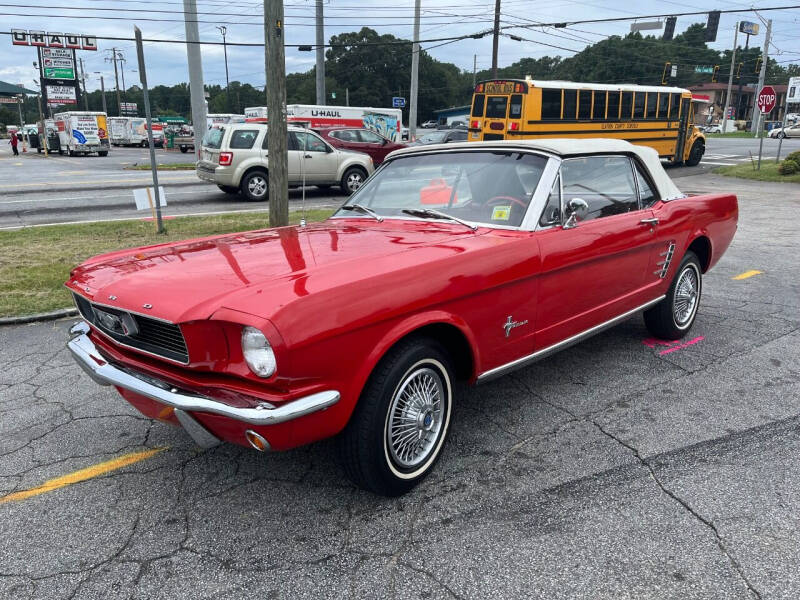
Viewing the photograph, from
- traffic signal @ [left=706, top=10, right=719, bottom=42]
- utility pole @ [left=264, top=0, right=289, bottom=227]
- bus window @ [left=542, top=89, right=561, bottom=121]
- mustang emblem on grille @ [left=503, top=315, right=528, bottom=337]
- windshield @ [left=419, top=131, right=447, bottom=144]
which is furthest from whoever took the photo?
traffic signal @ [left=706, top=10, right=719, bottom=42]

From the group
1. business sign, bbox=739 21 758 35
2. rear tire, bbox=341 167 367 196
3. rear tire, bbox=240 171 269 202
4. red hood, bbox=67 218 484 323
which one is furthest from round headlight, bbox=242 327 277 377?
business sign, bbox=739 21 758 35

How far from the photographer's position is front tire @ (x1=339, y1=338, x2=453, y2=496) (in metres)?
2.65

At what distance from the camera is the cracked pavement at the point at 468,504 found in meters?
2.37

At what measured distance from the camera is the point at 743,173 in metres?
20.6

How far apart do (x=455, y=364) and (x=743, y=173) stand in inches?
838

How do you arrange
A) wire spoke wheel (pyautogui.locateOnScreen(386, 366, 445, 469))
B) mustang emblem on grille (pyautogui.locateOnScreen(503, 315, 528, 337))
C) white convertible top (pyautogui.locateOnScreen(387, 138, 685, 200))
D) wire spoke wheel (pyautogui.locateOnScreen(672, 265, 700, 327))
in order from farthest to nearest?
1. wire spoke wheel (pyautogui.locateOnScreen(672, 265, 700, 327))
2. white convertible top (pyautogui.locateOnScreen(387, 138, 685, 200))
3. mustang emblem on grille (pyautogui.locateOnScreen(503, 315, 528, 337))
4. wire spoke wheel (pyautogui.locateOnScreen(386, 366, 445, 469))

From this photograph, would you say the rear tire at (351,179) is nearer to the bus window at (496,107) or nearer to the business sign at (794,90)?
the bus window at (496,107)

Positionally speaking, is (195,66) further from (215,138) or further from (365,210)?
(365,210)

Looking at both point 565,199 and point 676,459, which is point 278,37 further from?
point 676,459

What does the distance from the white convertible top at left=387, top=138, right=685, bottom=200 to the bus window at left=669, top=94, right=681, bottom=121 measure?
20.6 meters

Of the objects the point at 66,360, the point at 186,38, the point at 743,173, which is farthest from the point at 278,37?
the point at 743,173

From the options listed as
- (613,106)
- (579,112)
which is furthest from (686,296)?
(613,106)

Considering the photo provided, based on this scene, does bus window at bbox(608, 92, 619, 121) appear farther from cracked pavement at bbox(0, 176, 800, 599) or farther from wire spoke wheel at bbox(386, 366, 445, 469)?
wire spoke wheel at bbox(386, 366, 445, 469)

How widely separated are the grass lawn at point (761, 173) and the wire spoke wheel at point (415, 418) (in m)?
19.9
